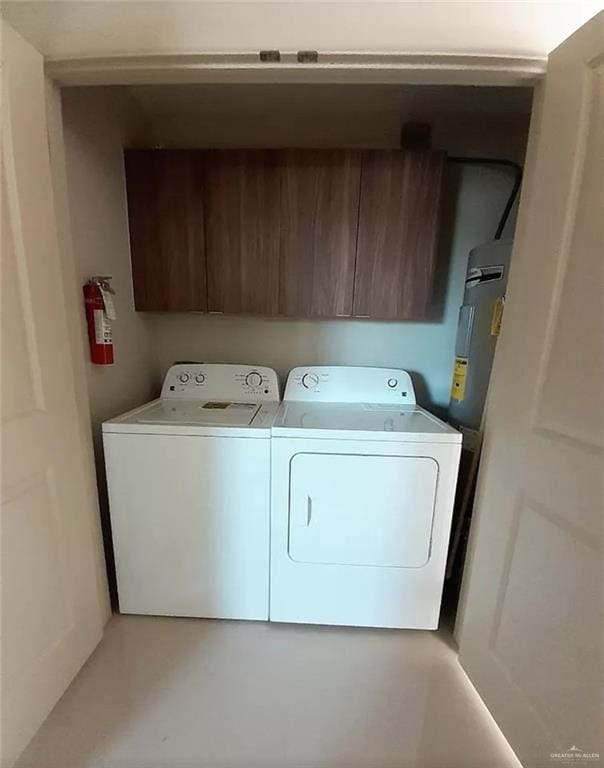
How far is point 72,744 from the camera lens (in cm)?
117

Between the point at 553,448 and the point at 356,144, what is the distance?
5.78 feet

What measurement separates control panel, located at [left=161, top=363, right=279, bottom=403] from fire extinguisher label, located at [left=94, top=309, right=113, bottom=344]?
0.50 m

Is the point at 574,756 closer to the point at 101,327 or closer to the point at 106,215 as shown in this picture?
the point at 101,327

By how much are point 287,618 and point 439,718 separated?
2.07 feet

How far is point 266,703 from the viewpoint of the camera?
1.32 meters

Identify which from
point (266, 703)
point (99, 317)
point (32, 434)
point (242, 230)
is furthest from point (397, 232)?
point (266, 703)

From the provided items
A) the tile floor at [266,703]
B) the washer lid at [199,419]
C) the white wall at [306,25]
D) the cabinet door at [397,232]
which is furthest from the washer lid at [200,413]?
the white wall at [306,25]

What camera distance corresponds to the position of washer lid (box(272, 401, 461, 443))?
1483 mm

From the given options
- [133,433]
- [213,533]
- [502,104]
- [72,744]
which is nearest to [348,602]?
[213,533]

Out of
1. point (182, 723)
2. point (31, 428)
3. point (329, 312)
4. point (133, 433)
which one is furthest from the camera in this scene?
point (329, 312)

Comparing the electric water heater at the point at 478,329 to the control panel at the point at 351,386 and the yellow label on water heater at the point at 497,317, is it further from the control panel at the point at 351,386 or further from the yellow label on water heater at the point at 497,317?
the control panel at the point at 351,386

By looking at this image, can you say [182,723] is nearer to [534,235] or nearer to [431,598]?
[431,598]

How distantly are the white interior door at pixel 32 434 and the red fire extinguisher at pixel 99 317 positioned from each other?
0.27 m

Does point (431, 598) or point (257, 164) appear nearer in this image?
point (431, 598)
